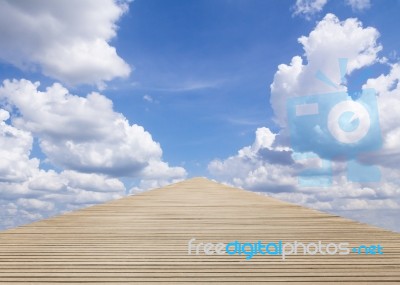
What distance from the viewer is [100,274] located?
10.8ft

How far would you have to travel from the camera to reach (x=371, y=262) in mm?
3586

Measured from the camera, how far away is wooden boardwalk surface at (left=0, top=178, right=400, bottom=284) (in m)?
3.23

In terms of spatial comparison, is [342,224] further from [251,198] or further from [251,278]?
[251,198]

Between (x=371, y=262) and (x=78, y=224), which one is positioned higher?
(x=78, y=224)

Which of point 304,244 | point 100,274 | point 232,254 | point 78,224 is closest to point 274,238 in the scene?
point 304,244

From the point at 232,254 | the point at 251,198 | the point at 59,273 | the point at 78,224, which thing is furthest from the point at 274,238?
the point at 251,198

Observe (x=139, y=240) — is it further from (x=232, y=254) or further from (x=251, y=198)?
(x=251, y=198)

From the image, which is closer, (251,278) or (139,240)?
(251,278)

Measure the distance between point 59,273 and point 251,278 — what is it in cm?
164

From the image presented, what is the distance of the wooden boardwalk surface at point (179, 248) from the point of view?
323 centimetres

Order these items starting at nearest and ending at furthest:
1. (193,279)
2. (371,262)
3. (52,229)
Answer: (193,279)
(371,262)
(52,229)

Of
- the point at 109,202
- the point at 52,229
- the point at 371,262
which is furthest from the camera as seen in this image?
the point at 109,202

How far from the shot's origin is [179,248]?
164 inches

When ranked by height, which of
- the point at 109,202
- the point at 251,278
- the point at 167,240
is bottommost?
the point at 251,278
